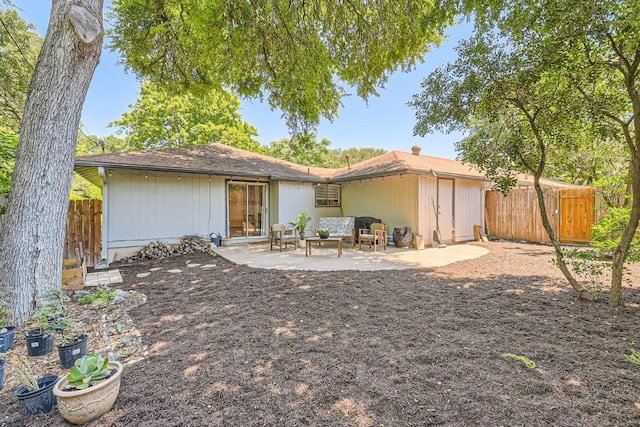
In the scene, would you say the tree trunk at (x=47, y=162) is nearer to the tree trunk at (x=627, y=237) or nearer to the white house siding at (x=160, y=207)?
the white house siding at (x=160, y=207)

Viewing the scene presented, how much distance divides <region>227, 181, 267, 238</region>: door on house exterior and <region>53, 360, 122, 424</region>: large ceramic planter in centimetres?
826

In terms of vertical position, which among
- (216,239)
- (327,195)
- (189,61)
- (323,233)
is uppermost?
(189,61)

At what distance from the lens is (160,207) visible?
8695 mm

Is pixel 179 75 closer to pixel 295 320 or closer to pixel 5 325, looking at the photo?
pixel 5 325

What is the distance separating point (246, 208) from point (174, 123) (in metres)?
12.9

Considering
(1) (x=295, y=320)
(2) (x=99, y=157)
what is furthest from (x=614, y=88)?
(2) (x=99, y=157)

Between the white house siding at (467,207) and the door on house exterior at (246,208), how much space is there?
7.01 m

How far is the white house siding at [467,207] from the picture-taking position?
10742 mm

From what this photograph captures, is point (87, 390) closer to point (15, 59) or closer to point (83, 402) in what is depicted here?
point (83, 402)

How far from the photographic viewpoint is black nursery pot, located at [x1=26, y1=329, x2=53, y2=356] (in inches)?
110

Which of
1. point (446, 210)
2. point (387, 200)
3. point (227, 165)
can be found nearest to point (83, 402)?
point (227, 165)

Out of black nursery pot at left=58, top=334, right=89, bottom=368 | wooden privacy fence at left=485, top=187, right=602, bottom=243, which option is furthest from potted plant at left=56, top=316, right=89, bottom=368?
wooden privacy fence at left=485, top=187, right=602, bottom=243

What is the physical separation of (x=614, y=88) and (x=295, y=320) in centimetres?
510

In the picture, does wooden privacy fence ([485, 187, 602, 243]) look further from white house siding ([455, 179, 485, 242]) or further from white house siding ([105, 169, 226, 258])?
white house siding ([105, 169, 226, 258])
